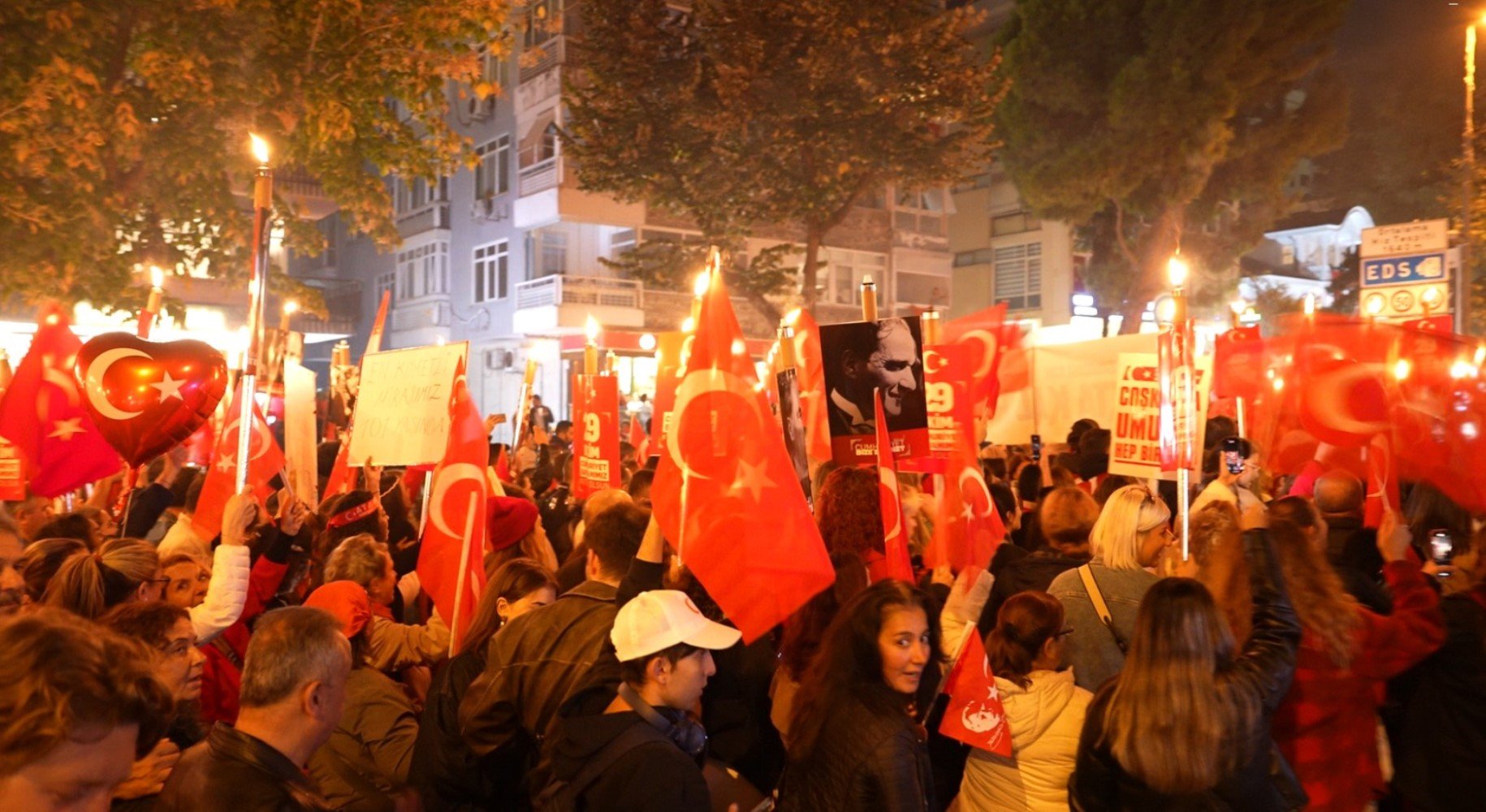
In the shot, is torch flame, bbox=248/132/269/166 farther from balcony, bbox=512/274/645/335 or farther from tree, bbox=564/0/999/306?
balcony, bbox=512/274/645/335

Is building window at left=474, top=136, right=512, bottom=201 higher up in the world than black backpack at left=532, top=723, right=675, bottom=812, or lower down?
higher up

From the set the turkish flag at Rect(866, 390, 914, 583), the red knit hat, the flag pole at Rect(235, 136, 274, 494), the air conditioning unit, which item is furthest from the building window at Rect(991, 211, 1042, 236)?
the flag pole at Rect(235, 136, 274, 494)

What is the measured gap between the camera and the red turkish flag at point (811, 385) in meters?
7.45

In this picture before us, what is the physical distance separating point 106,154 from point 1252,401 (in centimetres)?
1266

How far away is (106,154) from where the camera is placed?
1431cm

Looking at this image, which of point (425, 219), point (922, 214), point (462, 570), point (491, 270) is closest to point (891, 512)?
point (462, 570)

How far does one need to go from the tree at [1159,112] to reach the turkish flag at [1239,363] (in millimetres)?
21414

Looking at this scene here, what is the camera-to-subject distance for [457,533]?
5.95 meters

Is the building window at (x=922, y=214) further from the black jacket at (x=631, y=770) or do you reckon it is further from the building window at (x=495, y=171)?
the black jacket at (x=631, y=770)

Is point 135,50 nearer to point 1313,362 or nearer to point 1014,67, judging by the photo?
point 1313,362

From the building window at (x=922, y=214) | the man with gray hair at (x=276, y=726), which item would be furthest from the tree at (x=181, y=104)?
the building window at (x=922, y=214)

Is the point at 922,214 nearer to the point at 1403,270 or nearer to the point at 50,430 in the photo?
the point at 1403,270

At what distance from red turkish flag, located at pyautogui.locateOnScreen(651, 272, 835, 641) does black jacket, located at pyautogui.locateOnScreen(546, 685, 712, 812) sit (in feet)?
2.59

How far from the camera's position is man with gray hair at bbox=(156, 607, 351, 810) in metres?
2.95
